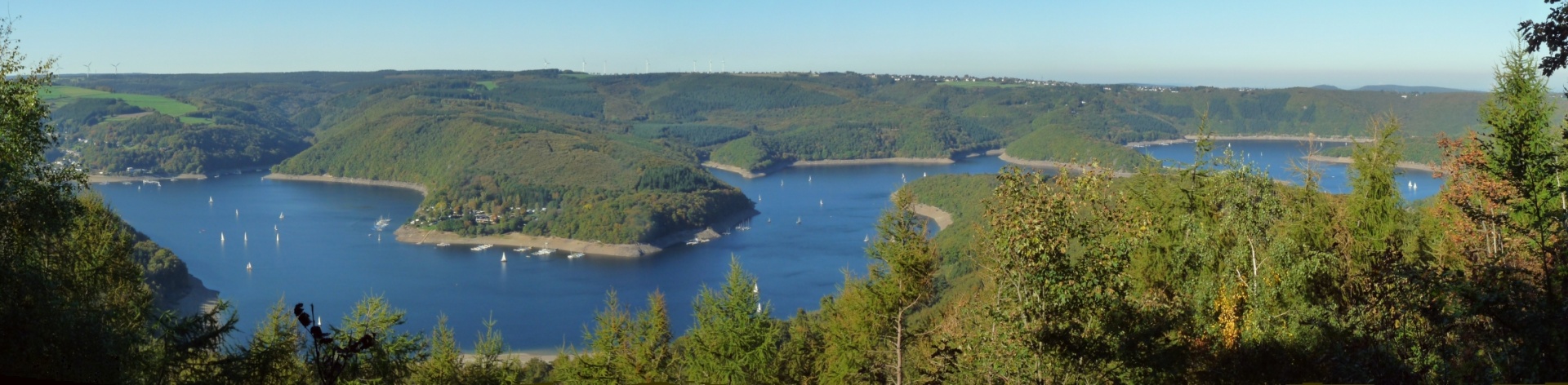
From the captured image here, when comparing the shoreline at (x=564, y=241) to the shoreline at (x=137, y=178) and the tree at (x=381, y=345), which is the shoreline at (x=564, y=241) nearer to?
the shoreline at (x=137, y=178)

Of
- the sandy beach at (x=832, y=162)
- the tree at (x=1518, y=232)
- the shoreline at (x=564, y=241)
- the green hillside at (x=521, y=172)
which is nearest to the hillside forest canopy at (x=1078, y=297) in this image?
the tree at (x=1518, y=232)

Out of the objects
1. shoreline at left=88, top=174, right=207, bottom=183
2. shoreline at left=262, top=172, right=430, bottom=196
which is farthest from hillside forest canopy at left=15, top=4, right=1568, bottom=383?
shoreline at left=88, top=174, right=207, bottom=183

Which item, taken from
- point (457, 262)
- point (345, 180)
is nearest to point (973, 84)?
point (345, 180)

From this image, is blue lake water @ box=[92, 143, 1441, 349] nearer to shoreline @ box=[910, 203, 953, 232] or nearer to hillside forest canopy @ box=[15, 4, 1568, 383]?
shoreline @ box=[910, 203, 953, 232]

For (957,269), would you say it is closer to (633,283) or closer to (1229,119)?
(633,283)

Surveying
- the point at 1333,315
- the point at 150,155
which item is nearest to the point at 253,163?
the point at 150,155

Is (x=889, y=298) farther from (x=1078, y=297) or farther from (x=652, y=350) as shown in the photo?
(x=652, y=350)
